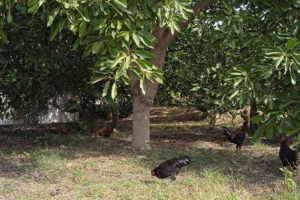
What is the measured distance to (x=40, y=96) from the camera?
917 cm

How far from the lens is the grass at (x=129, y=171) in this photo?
487cm

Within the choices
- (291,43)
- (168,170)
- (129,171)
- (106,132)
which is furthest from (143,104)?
(291,43)

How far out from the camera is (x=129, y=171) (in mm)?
6227

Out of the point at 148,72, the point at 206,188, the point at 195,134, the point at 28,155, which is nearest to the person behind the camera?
the point at 148,72

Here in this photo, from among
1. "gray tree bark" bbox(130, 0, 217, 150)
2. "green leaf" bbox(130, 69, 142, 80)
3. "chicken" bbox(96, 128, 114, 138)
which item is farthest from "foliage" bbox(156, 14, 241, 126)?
"green leaf" bbox(130, 69, 142, 80)

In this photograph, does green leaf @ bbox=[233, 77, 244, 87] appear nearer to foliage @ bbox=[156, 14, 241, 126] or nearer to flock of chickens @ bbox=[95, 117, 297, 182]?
flock of chickens @ bbox=[95, 117, 297, 182]

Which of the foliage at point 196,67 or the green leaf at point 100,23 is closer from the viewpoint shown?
the green leaf at point 100,23

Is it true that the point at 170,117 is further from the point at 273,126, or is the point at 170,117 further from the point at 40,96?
the point at 273,126

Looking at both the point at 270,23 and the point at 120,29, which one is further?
the point at 270,23

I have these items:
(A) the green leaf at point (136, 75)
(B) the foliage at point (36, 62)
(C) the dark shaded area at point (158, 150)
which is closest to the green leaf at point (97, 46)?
(A) the green leaf at point (136, 75)

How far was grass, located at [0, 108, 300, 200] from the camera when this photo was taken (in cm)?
487

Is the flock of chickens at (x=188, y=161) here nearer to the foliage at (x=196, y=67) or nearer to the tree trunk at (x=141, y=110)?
the foliage at (x=196, y=67)

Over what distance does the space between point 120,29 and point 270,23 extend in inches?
101

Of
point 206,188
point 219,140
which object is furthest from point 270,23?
point 219,140
